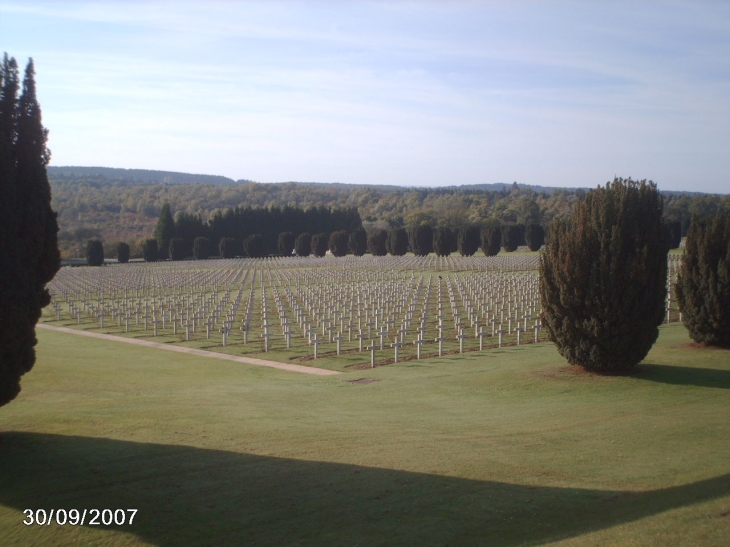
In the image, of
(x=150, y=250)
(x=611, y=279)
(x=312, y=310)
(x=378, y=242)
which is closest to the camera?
(x=611, y=279)

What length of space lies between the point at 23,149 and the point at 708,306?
15401 mm

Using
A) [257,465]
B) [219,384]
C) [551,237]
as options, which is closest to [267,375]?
[219,384]

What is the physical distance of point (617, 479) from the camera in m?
7.64

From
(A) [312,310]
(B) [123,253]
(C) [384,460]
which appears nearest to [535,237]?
(B) [123,253]

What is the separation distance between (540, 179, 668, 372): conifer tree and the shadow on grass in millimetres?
457

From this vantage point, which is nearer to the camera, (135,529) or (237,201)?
(135,529)

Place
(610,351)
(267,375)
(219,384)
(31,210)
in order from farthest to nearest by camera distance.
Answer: (267,375)
(219,384)
(610,351)
(31,210)

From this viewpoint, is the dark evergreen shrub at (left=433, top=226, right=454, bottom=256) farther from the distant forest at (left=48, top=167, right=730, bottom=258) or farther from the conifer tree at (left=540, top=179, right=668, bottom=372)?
the conifer tree at (left=540, top=179, right=668, bottom=372)

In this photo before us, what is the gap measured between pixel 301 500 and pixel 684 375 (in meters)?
10.3

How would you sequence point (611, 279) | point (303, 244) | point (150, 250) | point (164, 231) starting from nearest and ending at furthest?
1. point (611, 279)
2. point (150, 250)
3. point (164, 231)
4. point (303, 244)

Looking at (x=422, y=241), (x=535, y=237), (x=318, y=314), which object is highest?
(x=535, y=237)

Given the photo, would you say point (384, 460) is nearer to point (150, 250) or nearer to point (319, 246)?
point (319, 246)

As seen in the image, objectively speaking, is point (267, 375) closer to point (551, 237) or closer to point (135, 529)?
point (551, 237)

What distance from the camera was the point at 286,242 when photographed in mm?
89188
